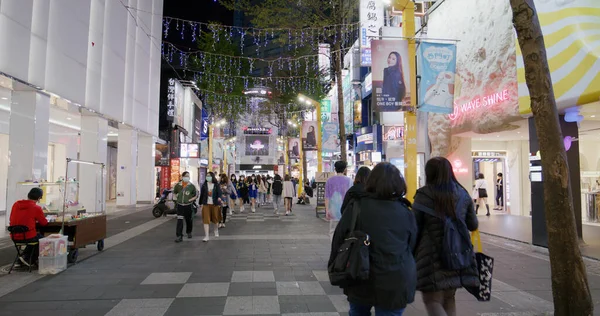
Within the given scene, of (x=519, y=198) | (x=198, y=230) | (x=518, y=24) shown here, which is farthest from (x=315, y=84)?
(x=518, y=24)

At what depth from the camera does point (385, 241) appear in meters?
2.62

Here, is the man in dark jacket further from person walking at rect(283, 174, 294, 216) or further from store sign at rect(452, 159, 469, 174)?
person walking at rect(283, 174, 294, 216)

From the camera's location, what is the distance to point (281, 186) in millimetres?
18219

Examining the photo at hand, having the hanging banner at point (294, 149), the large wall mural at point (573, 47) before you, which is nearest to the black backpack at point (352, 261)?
the large wall mural at point (573, 47)

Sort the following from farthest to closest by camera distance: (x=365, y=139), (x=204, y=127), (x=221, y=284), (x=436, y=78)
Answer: (x=204, y=127) < (x=365, y=139) < (x=436, y=78) < (x=221, y=284)

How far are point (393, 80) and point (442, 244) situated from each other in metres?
6.88

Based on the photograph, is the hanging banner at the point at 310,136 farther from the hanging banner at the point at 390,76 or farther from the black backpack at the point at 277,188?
the hanging banner at the point at 390,76

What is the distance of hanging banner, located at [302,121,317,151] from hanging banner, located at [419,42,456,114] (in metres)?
12.1

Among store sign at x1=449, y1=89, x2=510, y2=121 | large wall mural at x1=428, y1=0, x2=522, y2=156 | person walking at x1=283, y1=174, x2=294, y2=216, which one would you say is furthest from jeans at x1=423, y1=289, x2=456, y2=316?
person walking at x1=283, y1=174, x2=294, y2=216

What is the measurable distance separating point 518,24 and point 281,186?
14.7m

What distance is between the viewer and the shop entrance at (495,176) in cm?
1641

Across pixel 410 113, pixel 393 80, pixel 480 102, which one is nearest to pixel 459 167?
pixel 480 102

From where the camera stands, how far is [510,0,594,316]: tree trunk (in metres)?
3.80

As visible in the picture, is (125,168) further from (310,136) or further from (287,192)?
(310,136)
